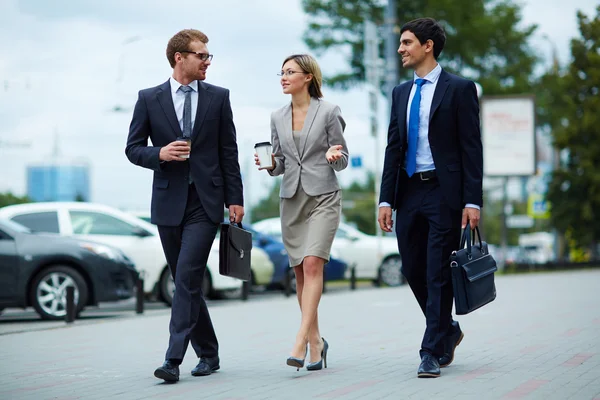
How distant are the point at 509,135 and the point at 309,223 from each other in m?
30.9

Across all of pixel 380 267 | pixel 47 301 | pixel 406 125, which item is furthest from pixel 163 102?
pixel 380 267

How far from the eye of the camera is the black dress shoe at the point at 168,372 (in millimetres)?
6301

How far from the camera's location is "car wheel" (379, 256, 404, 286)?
22031 millimetres

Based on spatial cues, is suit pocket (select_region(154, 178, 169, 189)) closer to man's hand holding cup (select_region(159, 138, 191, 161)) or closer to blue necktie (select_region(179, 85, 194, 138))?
man's hand holding cup (select_region(159, 138, 191, 161))

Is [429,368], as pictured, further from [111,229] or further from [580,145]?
[580,145]

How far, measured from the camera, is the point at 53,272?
500 inches

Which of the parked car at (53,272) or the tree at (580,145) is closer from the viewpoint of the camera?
the parked car at (53,272)

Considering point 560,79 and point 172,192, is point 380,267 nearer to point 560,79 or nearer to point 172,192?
point 172,192

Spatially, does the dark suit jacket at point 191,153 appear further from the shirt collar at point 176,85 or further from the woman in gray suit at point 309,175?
the woman in gray suit at point 309,175

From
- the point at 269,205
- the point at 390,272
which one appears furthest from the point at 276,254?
the point at 269,205

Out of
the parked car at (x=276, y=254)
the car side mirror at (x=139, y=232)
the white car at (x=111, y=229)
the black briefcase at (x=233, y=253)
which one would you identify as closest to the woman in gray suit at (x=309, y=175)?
the black briefcase at (x=233, y=253)

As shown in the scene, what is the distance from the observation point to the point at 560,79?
39.7 m

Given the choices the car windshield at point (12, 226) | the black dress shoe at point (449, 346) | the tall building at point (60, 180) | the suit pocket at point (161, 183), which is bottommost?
the black dress shoe at point (449, 346)

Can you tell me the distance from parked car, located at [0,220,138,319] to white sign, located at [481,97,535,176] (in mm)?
25614
